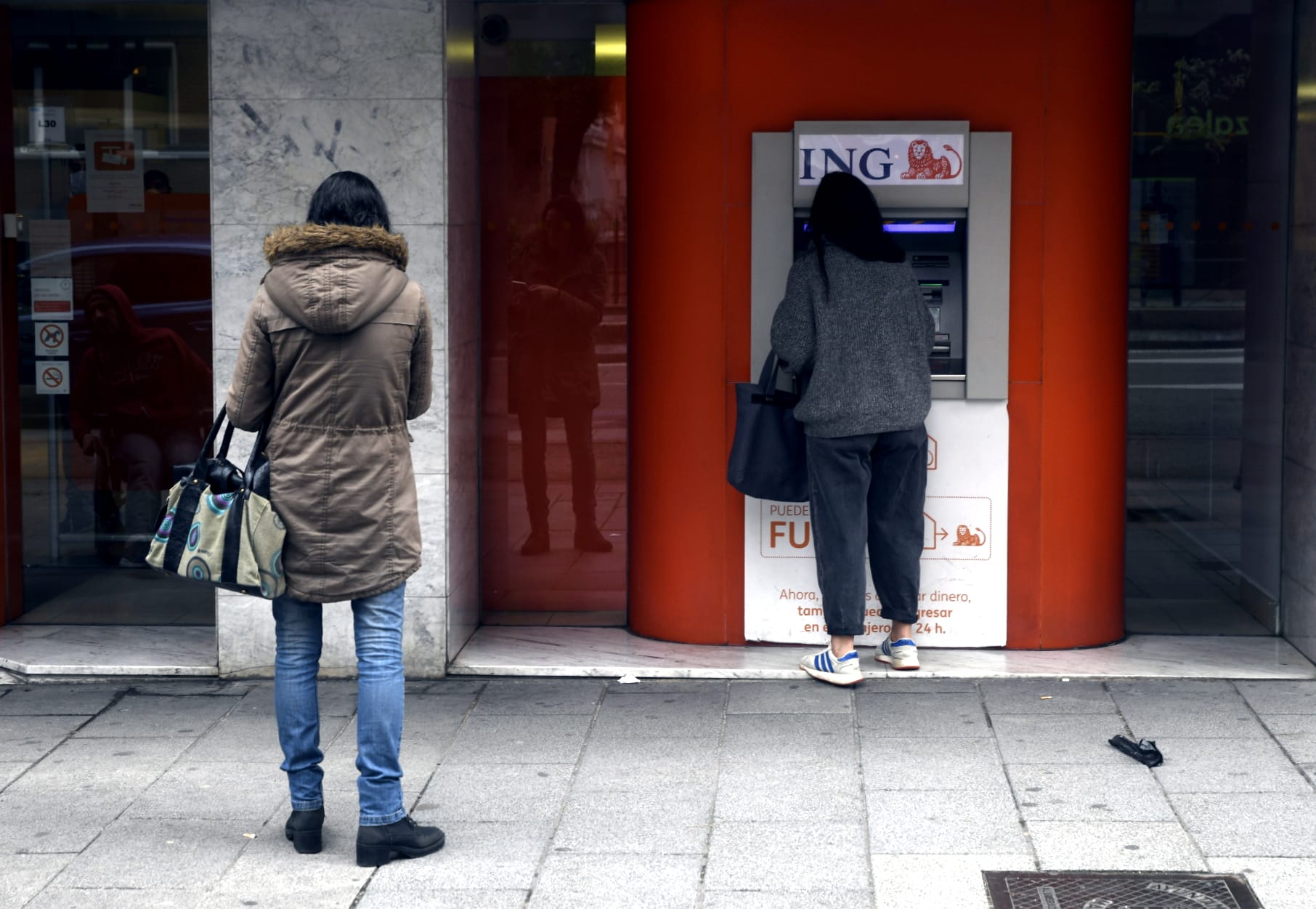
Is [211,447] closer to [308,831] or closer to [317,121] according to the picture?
[308,831]

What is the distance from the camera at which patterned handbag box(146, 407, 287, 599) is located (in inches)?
163

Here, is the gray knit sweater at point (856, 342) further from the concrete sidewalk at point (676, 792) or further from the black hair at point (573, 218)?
the black hair at point (573, 218)

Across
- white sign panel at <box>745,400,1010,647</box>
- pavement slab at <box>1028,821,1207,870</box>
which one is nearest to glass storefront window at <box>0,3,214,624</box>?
white sign panel at <box>745,400,1010,647</box>

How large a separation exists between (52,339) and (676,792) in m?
4.19

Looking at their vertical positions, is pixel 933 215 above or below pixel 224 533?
above

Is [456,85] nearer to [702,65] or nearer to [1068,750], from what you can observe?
[702,65]

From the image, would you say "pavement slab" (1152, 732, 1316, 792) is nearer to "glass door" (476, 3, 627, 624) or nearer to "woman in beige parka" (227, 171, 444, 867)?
"woman in beige parka" (227, 171, 444, 867)

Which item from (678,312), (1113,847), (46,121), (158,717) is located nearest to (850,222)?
(678,312)

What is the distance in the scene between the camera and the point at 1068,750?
5.18 metres

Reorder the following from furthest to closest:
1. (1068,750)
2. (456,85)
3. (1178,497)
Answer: (1178,497), (456,85), (1068,750)

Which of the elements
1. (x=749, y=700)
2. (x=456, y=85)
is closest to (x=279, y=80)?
(x=456, y=85)

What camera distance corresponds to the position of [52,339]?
7.54 m

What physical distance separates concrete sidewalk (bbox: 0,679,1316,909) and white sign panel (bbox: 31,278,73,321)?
2120mm

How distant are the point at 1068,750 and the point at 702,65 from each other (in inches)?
110
